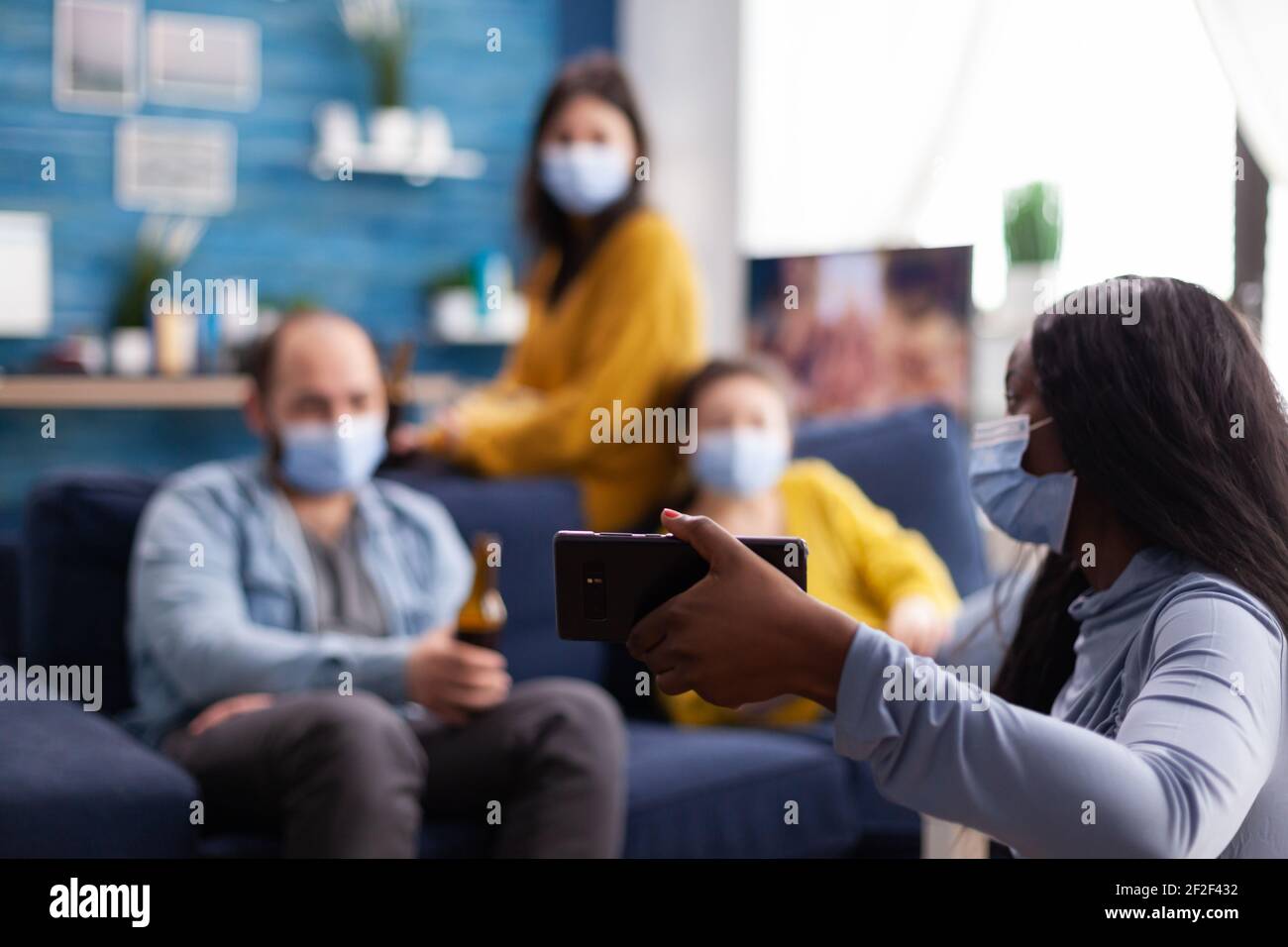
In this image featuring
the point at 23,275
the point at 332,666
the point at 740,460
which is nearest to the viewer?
the point at 332,666

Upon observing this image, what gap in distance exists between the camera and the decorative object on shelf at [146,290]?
3.89 meters

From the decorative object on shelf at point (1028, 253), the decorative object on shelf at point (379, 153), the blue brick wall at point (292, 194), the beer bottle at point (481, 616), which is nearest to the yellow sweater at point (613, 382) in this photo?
the beer bottle at point (481, 616)

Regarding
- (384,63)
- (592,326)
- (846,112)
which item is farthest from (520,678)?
(384,63)

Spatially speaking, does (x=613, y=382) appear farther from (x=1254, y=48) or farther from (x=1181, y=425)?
(x=1181, y=425)

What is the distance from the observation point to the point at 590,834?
5.31 ft

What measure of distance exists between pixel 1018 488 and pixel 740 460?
1.04 meters

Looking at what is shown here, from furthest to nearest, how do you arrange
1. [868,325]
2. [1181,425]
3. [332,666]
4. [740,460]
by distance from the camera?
1. [868,325]
2. [740,460]
3. [332,666]
4. [1181,425]

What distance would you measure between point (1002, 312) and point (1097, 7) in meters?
0.67

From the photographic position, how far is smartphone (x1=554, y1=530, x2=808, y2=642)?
827 mm

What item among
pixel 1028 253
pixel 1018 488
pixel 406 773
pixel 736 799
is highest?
pixel 1028 253

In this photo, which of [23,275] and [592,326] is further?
[23,275]

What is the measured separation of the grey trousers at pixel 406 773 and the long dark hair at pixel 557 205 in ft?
3.08

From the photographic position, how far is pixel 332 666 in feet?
5.45

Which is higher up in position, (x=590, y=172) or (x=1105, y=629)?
(x=590, y=172)
